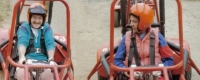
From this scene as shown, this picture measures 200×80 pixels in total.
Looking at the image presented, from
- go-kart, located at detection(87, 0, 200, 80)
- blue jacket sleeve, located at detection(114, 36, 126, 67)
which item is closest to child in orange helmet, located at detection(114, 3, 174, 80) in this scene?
blue jacket sleeve, located at detection(114, 36, 126, 67)

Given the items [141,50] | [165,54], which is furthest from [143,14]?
[165,54]

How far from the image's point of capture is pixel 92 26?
8398mm

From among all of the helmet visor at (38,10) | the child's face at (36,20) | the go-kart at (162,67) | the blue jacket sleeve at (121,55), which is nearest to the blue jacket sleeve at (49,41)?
the child's face at (36,20)

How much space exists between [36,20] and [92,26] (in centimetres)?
321

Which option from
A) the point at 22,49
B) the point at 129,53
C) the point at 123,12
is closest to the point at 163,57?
the point at 129,53

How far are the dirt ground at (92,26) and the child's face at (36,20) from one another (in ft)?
3.89

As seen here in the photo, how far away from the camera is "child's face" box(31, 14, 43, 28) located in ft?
17.1

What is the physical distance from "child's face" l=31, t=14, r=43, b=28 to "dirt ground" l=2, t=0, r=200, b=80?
1.19m

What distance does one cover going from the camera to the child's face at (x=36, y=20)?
5203mm

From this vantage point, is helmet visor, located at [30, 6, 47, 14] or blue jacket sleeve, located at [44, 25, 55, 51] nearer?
helmet visor, located at [30, 6, 47, 14]

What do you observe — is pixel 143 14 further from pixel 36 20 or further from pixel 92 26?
pixel 92 26

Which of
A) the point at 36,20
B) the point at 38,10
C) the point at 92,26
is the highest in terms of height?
the point at 38,10

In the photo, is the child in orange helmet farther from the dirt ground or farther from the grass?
the grass

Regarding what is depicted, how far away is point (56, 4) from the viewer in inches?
377
